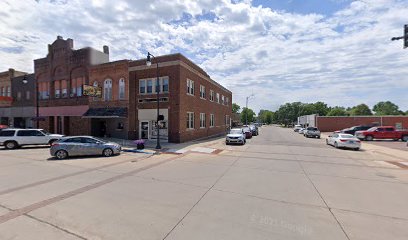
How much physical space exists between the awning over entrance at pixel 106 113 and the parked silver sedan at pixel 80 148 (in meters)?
9.25

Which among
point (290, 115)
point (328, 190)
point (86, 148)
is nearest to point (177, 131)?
point (86, 148)

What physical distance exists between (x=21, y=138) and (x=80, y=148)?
860 centimetres

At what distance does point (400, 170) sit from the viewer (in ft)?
40.6

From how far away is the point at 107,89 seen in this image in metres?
26.5

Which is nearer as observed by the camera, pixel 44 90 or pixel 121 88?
pixel 121 88

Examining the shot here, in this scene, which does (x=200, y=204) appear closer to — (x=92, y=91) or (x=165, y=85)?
(x=165, y=85)

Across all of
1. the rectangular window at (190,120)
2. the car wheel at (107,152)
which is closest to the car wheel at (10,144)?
the car wheel at (107,152)

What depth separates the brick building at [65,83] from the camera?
1117 inches

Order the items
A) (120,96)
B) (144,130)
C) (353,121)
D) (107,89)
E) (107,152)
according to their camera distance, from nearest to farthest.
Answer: (107,152) < (144,130) < (120,96) < (107,89) < (353,121)

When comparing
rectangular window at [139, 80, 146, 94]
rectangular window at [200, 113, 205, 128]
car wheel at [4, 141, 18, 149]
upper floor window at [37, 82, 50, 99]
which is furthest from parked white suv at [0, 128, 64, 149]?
rectangular window at [200, 113, 205, 128]

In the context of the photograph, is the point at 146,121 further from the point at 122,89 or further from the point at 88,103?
the point at 88,103

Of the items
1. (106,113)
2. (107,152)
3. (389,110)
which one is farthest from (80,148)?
(389,110)

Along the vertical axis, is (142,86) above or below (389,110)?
below

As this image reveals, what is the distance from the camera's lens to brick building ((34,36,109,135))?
2838cm
